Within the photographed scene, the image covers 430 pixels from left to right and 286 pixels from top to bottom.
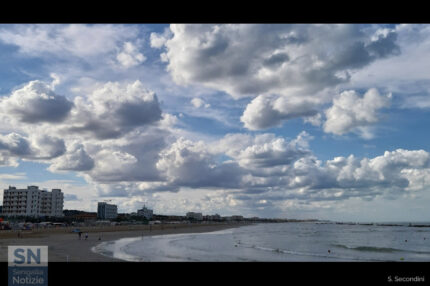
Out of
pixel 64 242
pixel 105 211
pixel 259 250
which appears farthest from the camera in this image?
pixel 105 211

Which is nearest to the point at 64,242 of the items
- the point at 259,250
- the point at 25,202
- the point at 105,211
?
the point at 259,250

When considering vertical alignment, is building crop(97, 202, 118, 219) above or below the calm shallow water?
below

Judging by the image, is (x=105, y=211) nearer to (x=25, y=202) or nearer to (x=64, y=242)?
(x=25, y=202)

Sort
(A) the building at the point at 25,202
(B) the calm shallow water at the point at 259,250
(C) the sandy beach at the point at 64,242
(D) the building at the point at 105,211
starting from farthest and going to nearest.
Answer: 1. (D) the building at the point at 105,211
2. (A) the building at the point at 25,202
3. (B) the calm shallow water at the point at 259,250
4. (C) the sandy beach at the point at 64,242

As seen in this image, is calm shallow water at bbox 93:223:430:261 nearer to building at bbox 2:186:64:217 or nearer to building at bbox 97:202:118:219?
building at bbox 2:186:64:217

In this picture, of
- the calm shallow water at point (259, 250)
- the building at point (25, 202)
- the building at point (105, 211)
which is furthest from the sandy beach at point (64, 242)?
the building at point (105, 211)

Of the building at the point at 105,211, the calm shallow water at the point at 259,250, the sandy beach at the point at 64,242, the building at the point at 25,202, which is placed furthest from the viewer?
the building at the point at 105,211

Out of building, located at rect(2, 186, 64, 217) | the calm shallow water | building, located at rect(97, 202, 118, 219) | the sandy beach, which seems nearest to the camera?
the sandy beach

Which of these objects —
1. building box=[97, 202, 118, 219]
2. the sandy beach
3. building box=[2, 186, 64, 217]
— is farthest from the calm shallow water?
building box=[97, 202, 118, 219]

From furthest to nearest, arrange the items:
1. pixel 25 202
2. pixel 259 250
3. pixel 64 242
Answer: pixel 25 202
pixel 64 242
pixel 259 250

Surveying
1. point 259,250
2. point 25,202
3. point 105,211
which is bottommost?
point 105,211

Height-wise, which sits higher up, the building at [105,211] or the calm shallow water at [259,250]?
the calm shallow water at [259,250]

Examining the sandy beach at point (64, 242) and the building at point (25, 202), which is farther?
the building at point (25, 202)

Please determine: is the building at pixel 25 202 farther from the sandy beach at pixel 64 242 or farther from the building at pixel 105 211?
the sandy beach at pixel 64 242
